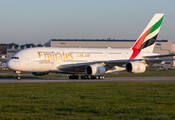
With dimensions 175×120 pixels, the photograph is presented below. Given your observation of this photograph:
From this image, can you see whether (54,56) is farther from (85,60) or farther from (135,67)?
(135,67)

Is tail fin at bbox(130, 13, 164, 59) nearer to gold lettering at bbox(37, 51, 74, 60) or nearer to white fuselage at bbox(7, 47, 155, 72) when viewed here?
white fuselage at bbox(7, 47, 155, 72)

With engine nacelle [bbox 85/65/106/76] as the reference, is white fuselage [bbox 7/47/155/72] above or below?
above

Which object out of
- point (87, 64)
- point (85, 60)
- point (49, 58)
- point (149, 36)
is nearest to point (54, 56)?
point (49, 58)

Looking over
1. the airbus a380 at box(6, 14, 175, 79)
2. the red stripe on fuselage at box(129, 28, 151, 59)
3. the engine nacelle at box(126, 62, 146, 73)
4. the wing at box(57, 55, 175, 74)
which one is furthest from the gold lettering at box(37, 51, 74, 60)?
the red stripe on fuselage at box(129, 28, 151, 59)

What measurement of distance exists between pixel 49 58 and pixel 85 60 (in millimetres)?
6139

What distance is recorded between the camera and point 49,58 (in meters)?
39.1

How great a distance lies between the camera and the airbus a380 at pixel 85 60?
37.9 metres

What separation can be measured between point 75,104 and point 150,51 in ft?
114

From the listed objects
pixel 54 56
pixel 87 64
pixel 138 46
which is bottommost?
pixel 87 64

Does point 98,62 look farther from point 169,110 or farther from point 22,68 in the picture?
point 169,110

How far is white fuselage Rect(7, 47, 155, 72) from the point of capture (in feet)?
123

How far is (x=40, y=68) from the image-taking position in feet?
127

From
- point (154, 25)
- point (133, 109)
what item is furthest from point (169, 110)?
point (154, 25)

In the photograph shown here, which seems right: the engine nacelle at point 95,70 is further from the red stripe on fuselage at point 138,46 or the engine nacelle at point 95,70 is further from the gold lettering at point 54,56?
the red stripe on fuselage at point 138,46
